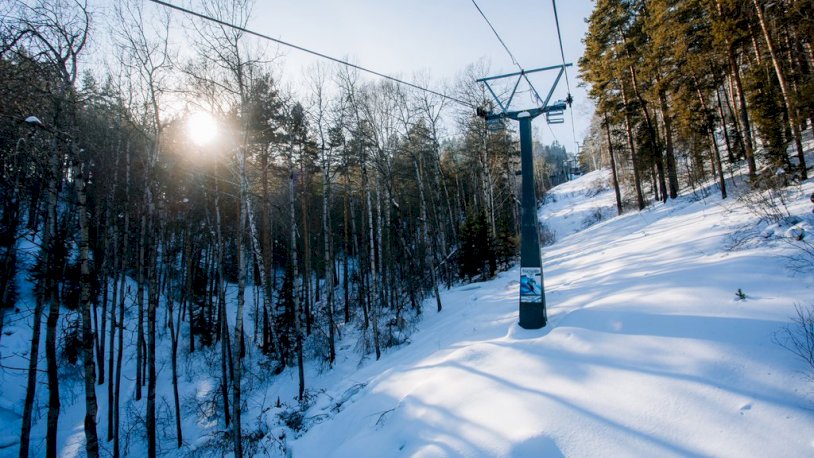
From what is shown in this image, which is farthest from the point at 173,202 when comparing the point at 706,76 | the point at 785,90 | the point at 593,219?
the point at 593,219

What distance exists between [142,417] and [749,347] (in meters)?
15.6

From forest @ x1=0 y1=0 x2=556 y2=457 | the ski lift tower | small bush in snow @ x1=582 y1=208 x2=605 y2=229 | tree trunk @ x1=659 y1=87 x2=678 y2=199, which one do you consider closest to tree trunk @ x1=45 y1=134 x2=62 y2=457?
forest @ x1=0 y1=0 x2=556 y2=457

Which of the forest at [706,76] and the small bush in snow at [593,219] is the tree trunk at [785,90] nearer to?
the forest at [706,76]

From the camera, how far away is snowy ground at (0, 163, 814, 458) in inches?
118

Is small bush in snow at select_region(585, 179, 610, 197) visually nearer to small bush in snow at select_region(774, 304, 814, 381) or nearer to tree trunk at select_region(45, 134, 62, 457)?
small bush in snow at select_region(774, 304, 814, 381)

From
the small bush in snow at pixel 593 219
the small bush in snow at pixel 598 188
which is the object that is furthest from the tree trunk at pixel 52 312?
the small bush in snow at pixel 598 188

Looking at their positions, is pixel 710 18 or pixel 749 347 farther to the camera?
pixel 710 18

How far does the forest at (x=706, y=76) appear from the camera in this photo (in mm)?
Answer: 11039

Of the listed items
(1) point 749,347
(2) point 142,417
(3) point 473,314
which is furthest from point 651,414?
(2) point 142,417

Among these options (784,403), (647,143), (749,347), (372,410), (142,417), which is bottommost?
(142,417)

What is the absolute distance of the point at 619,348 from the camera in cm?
428

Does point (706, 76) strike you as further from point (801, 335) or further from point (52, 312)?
point (52, 312)

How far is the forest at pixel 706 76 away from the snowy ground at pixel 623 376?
5759 mm

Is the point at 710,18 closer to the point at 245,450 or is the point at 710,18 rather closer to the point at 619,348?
the point at 619,348
